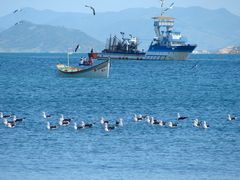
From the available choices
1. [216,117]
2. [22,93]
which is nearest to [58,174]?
[216,117]

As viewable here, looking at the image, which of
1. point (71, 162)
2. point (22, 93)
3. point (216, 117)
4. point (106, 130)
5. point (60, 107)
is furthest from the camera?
point (22, 93)

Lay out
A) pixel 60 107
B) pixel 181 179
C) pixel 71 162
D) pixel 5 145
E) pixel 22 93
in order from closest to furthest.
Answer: pixel 181 179 < pixel 71 162 < pixel 5 145 < pixel 60 107 < pixel 22 93

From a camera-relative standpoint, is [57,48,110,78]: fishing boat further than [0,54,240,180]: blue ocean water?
Yes

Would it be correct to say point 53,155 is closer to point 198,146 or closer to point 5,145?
point 5,145

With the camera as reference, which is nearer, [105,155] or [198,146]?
[105,155]

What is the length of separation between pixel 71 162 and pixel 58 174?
3130 mm

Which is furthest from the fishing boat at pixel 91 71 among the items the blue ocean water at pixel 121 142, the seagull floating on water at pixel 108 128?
the seagull floating on water at pixel 108 128

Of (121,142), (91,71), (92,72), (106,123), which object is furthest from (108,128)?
(92,72)

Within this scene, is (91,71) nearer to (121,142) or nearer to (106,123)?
(106,123)

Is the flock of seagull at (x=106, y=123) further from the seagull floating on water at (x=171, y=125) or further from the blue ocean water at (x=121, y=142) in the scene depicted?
the blue ocean water at (x=121, y=142)

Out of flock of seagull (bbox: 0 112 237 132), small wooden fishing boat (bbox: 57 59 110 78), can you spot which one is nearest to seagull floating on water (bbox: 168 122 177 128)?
flock of seagull (bbox: 0 112 237 132)

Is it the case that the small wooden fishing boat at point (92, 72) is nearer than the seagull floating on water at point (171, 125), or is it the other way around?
the seagull floating on water at point (171, 125)

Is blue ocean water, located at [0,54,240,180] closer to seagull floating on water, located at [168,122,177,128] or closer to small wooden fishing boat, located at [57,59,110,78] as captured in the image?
seagull floating on water, located at [168,122,177,128]

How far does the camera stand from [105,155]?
1651 inches
